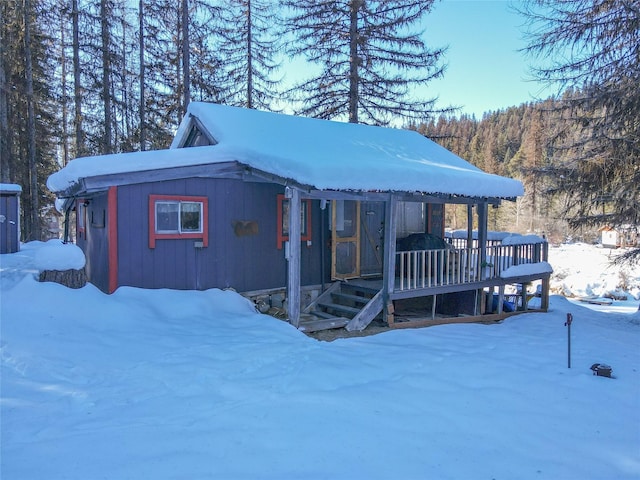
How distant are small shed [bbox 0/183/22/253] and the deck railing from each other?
11412 millimetres

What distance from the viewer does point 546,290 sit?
11.0 m

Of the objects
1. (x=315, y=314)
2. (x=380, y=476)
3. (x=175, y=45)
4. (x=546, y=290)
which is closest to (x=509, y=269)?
(x=546, y=290)

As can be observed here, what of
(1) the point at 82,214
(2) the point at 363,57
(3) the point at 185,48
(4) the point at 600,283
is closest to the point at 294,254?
(1) the point at 82,214

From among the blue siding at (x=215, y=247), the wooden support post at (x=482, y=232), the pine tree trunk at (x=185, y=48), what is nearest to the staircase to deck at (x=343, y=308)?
the blue siding at (x=215, y=247)

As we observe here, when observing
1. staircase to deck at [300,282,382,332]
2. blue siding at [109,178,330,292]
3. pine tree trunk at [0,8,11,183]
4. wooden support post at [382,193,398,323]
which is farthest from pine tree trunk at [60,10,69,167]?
wooden support post at [382,193,398,323]

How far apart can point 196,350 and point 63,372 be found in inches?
55.8

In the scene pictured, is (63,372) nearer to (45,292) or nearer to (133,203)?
(45,292)

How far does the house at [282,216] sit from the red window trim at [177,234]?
0.02 m

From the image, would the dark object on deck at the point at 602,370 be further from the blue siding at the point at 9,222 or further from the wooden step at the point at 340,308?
the blue siding at the point at 9,222

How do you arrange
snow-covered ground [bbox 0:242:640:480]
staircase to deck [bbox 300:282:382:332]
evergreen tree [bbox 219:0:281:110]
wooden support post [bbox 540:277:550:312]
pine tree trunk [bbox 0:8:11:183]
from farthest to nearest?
evergreen tree [bbox 219:0:281:110], pine tree trunk [bbox 0:8:11:183], wooden support post [bbox 540:277:550:312], staircase to deck [bbox 300:282:382:332], snow-covered ground [bbox 0:242:640:480]

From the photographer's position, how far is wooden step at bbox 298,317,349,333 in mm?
7184

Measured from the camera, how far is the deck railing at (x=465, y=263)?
Result: 28.8ft

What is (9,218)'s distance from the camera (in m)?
12.8

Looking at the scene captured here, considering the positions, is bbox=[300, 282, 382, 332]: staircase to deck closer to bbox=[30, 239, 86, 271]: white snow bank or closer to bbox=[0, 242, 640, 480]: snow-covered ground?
bbox=[0, 242, 640, 480]: snow-covered ground
